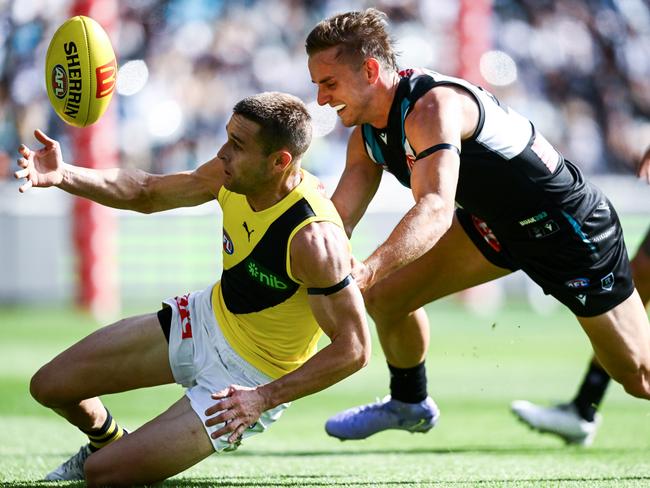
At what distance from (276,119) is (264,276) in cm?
71

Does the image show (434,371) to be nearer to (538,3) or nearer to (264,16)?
(264,16)

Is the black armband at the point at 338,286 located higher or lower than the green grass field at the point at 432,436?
higher

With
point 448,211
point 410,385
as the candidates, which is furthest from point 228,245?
point 410,385

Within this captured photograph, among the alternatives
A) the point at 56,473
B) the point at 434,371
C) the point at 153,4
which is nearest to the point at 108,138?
the point at 153,4

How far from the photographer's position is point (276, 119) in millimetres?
4660

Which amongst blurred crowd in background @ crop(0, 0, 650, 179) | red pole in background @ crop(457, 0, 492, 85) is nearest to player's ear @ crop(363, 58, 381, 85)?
blurred crowd in background @ crop(0, 0, 650, 179)

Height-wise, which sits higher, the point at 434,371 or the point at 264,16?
the point at 264,16

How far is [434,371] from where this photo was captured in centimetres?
1025

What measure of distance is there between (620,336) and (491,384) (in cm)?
433

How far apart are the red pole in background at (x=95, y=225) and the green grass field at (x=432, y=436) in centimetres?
296

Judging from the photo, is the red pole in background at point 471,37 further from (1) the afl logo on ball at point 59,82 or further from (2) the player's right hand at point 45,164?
(2) the player's right hand at point 45,164

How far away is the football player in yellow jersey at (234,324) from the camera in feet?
14.4

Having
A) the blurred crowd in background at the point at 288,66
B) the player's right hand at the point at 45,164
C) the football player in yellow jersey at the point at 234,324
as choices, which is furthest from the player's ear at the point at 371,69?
the blurred crowd in background at the point at 288,66

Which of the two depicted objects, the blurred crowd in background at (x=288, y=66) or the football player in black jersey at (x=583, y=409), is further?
the blurred crowd in background at (x=288, y=66)
